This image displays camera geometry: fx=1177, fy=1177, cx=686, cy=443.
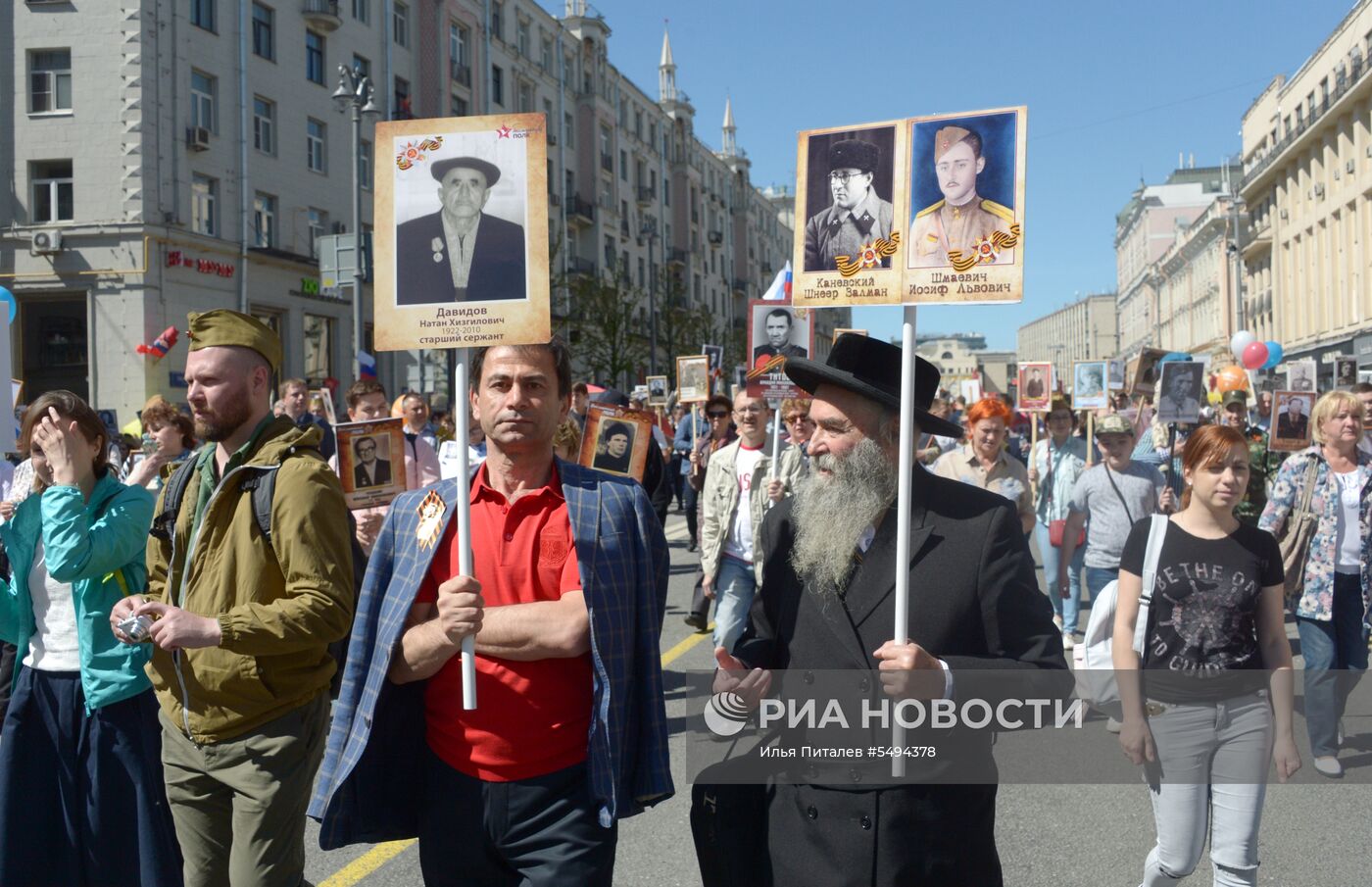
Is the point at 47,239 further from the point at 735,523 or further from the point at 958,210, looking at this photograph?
the point at 958,210

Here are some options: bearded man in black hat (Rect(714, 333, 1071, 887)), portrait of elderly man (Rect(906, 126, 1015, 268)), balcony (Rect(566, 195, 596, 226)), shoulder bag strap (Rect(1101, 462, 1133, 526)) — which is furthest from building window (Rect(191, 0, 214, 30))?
bearded man in black hat (Rect(714, 333, 1071, 887))

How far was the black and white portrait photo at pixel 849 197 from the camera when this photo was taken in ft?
10.3

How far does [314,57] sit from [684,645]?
29.0m

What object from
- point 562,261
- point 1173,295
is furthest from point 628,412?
point 1173,295

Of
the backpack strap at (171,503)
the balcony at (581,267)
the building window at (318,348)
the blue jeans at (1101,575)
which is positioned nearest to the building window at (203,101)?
the building window at (318,348)

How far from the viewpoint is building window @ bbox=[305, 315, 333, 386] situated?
32.6m

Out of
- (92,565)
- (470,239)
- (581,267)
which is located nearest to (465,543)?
(470,239)

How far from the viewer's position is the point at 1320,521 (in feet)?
20.8

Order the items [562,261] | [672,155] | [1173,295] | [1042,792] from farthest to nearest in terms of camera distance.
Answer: [1173,295] < [672,155] < [562,261] < [1042,792]

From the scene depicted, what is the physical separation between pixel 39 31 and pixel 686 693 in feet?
85.3

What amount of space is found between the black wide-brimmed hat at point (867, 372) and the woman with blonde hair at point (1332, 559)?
4188mm

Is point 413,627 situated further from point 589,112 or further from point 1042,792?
point 589,112

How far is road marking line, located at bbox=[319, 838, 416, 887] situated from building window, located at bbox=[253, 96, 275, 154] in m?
28.8

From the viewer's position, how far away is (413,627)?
9.68 feet
